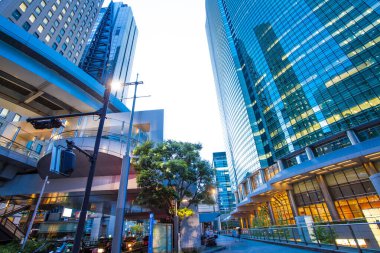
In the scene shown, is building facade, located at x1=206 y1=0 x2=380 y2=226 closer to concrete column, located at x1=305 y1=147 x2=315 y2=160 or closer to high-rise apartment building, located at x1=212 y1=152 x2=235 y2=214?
concrete column, located at x1=305 y1=147 x2=315 y2=160

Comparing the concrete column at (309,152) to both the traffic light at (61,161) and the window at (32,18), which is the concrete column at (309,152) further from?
the window at (32,18)

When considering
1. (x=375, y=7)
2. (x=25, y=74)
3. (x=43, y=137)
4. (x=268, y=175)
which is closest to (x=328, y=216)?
(x=268, y=175)

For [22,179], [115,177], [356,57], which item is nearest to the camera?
[115,177]

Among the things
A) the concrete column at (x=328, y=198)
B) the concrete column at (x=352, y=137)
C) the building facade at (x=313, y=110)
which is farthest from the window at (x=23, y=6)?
the concrete column at (x=352, y=137)

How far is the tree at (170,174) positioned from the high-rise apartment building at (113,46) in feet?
183

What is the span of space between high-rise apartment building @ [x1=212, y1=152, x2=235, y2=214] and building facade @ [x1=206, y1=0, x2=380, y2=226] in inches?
1446

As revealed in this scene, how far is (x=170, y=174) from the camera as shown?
1362 centimetres

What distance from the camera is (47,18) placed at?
4016 centimetres

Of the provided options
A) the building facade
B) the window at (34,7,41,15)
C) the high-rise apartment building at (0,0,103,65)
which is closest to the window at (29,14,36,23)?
the high-rise apartment building at (0,0,103,65)

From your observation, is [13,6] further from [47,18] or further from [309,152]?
[309,152]

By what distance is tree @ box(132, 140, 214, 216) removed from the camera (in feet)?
44.4

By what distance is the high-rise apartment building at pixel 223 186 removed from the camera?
325 ft

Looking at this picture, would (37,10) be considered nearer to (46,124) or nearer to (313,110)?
(46,124)

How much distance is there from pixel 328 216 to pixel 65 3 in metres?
71.6
